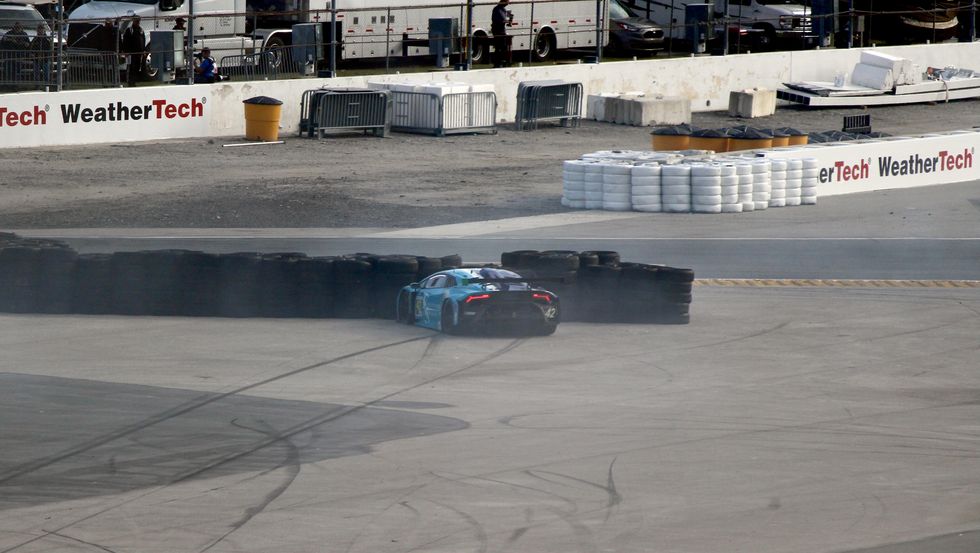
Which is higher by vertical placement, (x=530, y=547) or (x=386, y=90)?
(x=386, y=90)

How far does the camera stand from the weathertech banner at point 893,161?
28844 mm

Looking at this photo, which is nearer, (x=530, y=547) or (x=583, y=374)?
(x=530, y=547)

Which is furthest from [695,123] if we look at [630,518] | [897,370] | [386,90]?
[630,518]

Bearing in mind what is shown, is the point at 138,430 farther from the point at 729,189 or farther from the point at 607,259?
the point at 729,189

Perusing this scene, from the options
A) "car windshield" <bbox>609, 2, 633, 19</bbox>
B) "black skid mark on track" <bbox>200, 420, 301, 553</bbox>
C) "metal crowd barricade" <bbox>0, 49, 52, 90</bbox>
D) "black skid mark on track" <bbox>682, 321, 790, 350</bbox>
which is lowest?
"black skid mark on track" <bbox>682, 321, 790, 350</bbox>

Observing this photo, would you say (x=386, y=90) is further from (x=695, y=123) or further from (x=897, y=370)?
(x=897, y=370)

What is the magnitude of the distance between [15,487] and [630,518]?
4419 millimetres

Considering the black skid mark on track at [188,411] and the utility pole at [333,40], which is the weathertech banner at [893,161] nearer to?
the utility pole at [333,40]

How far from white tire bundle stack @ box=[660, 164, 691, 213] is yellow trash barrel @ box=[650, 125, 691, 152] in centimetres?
518

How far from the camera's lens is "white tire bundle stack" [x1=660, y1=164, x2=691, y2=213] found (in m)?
26.0

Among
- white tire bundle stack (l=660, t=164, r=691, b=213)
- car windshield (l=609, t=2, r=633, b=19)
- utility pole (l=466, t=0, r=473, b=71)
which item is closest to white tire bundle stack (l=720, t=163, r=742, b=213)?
white tire bundle stack (l=660, t=164, r=691, b=213)

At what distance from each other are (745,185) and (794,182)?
141 centimetres

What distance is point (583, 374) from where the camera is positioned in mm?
14109

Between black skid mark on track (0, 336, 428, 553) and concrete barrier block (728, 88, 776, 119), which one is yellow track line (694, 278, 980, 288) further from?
concrete barrier block (728, 88, 776, 119)
